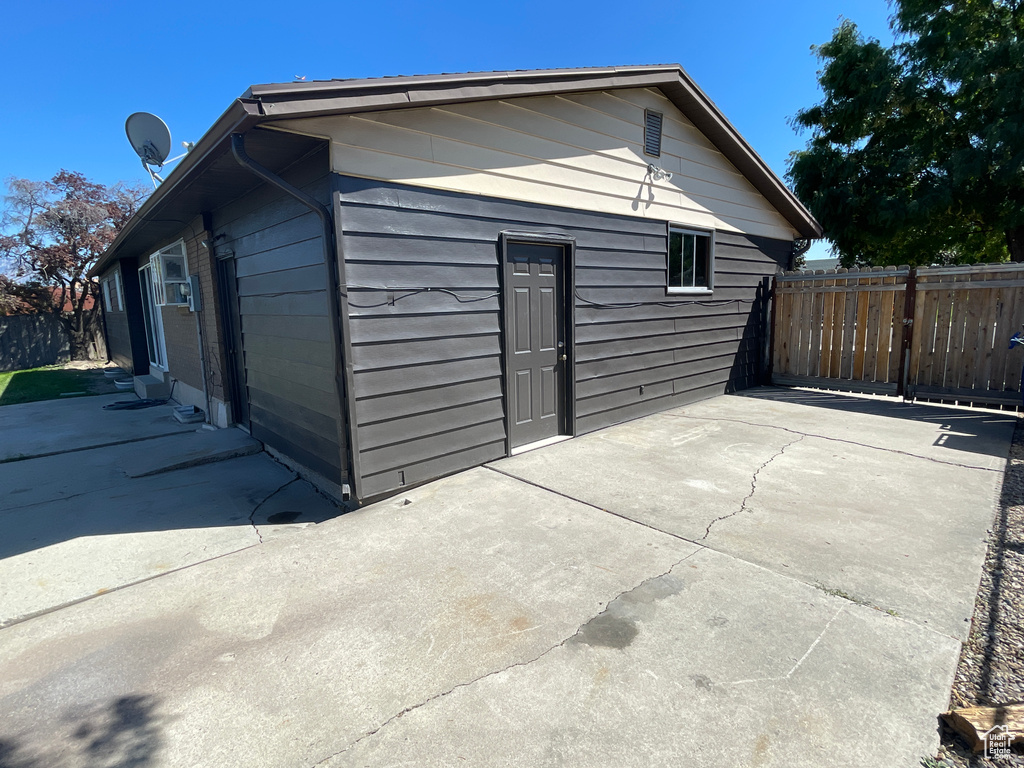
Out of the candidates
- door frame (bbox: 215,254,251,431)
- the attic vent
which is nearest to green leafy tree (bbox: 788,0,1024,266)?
the attic vent

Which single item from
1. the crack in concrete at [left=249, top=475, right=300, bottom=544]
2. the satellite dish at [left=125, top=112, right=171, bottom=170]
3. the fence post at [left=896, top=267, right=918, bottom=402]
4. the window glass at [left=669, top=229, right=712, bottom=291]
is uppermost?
the satellite dish at [left=125, top=112, right=171, bottom=170]

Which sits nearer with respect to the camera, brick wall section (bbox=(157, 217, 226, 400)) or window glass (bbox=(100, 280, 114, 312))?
brick wall section (bbox=(157, 217, 226, 400))

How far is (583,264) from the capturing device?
18.1ft

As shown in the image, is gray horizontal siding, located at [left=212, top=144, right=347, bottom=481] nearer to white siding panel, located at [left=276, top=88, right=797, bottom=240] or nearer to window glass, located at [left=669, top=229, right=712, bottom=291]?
white siding panel, located at [left=276, top=88, right=797, bottom=240]

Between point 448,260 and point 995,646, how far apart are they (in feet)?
13.2

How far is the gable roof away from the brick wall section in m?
0.37

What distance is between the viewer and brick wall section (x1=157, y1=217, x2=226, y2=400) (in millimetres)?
6375

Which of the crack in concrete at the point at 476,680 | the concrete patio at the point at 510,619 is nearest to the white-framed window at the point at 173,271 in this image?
the concrete patio at the point at 510,619

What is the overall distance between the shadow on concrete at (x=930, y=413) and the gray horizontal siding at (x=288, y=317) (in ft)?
19.8

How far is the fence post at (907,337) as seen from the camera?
6980mm

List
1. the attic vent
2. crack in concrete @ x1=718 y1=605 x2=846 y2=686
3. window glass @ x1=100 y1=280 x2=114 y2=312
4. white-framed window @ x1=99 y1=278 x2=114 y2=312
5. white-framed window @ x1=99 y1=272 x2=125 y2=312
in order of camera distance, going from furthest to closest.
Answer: window glass @ x1=100 y1=280 x2=114 y2=312 < white-framed window @ x1=99 y1=278 x2=114 y2=312 < white-framed window @ x1=99 y1=272 x2=125 y2=312 < the attic vent < crack in concrete @ x1=718 y1=605 x2=846 y2=686

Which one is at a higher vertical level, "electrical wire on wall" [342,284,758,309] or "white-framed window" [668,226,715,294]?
"white-framed window" [668,226,715,294]

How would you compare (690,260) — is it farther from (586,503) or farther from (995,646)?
(995,646)

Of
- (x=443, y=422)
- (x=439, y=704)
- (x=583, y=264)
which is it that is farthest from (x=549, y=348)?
(x=439, y=704)
